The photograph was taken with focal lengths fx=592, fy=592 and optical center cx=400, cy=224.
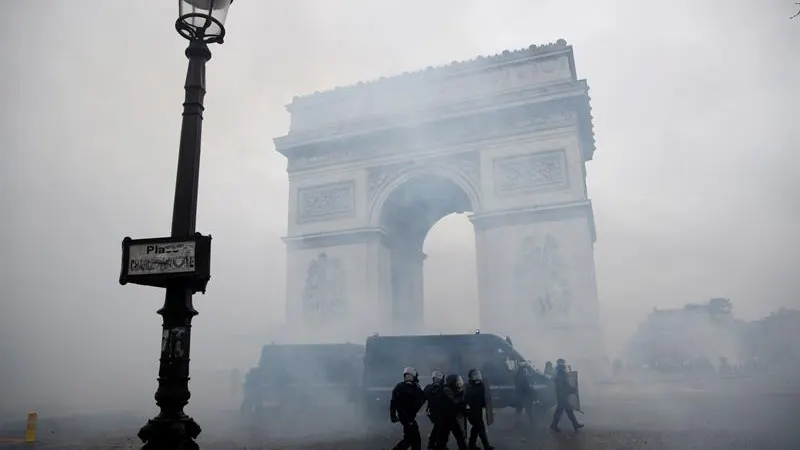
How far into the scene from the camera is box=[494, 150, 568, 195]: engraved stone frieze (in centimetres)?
1816

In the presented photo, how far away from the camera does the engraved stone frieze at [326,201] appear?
67.9 ft

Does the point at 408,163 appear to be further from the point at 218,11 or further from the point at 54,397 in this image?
the point at 218,11

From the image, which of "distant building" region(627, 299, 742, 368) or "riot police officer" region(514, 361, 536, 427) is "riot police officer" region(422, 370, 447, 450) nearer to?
"riot police officer" region(514, 361, 536, 427)

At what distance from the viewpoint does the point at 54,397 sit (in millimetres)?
17797

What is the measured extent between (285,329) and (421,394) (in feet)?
49.0

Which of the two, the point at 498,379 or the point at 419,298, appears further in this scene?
the point at 419,298

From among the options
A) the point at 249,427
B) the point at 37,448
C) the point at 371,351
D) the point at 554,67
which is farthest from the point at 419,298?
the point at 37,448

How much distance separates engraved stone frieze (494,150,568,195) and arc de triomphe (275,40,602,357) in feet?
0.11

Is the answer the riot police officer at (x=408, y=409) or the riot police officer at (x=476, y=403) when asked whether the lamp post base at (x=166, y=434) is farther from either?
the riot police officer at (x=476, y=403)

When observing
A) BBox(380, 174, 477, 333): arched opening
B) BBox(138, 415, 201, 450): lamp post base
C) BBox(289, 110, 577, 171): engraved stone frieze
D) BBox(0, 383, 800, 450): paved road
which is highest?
BBox(289, 110, 577, 171): engraved stone frieze

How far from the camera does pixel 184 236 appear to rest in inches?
132

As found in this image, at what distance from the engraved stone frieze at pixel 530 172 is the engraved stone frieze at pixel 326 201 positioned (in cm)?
522

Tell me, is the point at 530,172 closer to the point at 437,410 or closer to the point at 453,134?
the point at 453,134

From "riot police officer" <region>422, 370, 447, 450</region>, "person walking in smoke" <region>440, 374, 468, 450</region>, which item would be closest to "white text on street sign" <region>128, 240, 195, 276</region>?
"riot police officer" <region>422, 370, 447, 450</region>
